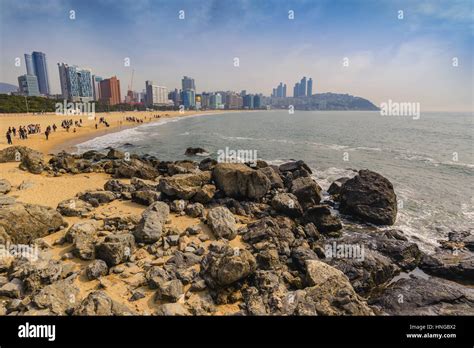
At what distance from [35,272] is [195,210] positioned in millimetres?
7368

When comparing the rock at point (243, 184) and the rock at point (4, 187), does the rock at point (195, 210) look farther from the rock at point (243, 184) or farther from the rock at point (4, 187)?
the rock at point (4, 187)

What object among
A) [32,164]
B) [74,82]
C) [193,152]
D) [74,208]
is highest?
[74,82]

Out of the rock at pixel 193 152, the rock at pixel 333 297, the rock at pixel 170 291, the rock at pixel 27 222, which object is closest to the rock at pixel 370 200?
the rock at pixel 333 297

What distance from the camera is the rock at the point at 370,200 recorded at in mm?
15602

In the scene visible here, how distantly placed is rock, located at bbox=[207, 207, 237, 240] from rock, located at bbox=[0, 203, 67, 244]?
668 cm

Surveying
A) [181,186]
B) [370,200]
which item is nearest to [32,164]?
[181,186]

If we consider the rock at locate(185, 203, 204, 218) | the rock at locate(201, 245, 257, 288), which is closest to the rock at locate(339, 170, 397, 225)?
the rock at locate(185, 203, 204, 218)

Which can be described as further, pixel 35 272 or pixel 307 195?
pixel 307 195

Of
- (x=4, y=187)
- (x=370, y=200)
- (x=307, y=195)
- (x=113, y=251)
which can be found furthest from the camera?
(x=307, y=195)

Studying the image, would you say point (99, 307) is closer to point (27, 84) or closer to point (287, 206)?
point (287, 206)

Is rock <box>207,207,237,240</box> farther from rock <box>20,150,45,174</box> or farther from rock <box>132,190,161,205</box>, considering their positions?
rock <box>20,150,45,174</box>

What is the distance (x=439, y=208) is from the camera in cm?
1869

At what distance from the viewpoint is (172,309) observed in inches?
281
